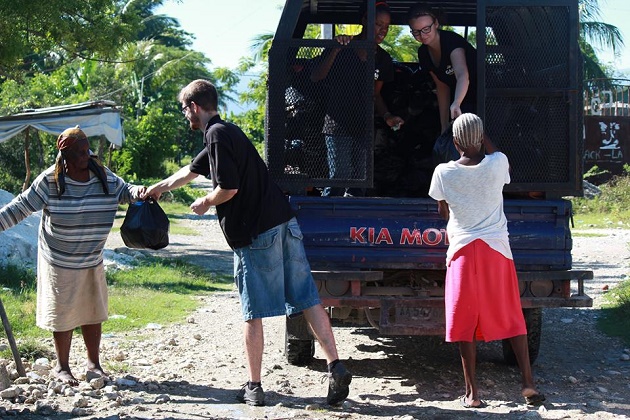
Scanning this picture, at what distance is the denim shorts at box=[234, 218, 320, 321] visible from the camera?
5.87 meters

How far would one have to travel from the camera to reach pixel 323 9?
345 inches

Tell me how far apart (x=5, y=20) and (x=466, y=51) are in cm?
819

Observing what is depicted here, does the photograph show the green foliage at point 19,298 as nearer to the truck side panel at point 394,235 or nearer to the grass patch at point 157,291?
the grass patch at point 157,291

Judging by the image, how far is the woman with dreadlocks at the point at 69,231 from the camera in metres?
6.21

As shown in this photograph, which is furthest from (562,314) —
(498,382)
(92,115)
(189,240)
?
(92,115)

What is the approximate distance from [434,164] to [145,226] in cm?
221

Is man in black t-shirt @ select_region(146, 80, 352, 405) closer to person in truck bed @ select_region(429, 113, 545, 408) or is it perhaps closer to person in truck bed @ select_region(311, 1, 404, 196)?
person in truck bed @ select_region(429, 113, 545, 408)

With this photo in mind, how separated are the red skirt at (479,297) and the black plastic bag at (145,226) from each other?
197cm

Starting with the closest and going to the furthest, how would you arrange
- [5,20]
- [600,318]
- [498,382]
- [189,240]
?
[498,382] → [600,318] → [5,20] → [189,240]

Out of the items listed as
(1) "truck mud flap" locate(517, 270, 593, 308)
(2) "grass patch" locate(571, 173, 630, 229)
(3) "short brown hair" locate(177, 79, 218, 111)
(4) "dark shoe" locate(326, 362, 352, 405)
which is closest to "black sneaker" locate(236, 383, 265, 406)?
(4) "dark shoe" locate(326, 362, 352, 405)

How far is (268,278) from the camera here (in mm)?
5887

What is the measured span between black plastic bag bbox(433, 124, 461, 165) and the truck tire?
154 centimetres

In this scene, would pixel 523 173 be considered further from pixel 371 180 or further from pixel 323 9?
pixel 323 9

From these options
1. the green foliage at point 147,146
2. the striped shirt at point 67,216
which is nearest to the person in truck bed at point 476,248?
the striped shirt at point 67,216
